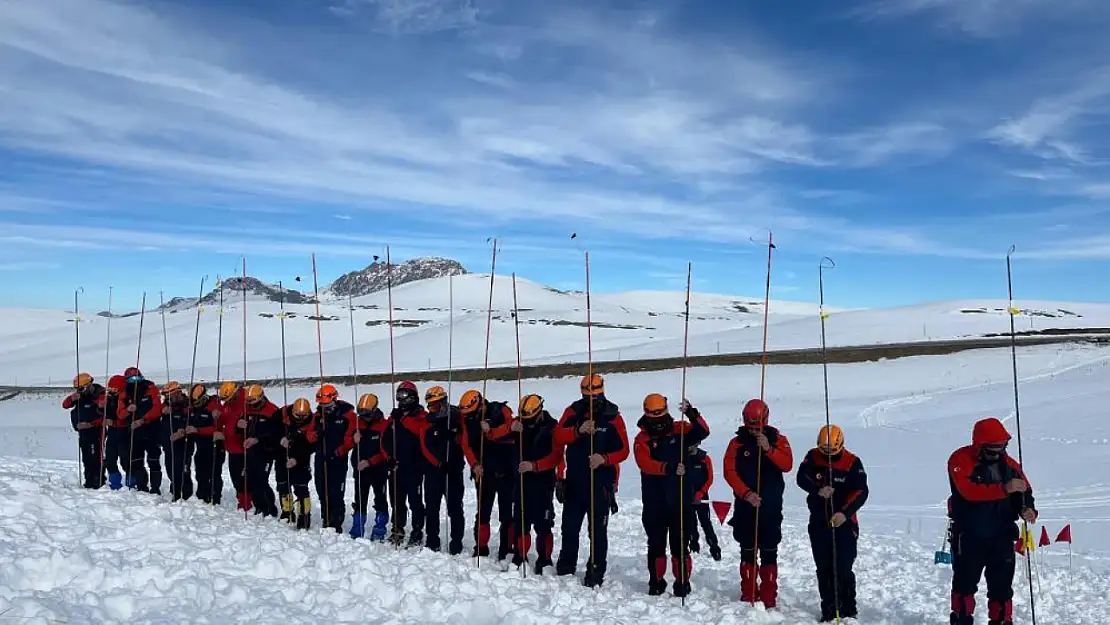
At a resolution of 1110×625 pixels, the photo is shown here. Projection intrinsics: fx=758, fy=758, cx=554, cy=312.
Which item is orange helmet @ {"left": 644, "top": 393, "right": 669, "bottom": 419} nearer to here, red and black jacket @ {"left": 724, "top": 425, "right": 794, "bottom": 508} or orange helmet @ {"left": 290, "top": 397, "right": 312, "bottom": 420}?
red and black jacket @ {"left": 724, "top": 425, "right": 794, "bottom": 508}

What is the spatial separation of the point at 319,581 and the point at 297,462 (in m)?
4.10

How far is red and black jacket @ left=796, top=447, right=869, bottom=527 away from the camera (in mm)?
7387

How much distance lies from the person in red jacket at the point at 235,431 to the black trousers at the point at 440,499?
123 inches

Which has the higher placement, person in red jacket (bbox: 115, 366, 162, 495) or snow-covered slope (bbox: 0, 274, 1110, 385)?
snow-covered slope (bbox: 0, 274, 1110, 385)

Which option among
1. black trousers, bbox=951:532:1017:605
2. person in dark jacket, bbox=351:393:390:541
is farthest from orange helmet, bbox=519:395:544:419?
black trousers, bbox=951:532:1017:605

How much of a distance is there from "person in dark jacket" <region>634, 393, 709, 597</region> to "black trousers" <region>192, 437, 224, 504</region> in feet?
23.1

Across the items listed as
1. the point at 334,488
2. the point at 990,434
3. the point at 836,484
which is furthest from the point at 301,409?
the point at 990,434

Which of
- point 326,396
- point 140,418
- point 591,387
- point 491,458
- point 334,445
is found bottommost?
point 491,458

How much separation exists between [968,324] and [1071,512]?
46.8 m

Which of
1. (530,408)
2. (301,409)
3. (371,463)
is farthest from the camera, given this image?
(301,409)

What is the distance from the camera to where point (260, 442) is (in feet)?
35.6

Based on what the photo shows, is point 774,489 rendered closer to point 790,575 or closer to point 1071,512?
point 790,575

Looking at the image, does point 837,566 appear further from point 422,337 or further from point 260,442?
point 422,337

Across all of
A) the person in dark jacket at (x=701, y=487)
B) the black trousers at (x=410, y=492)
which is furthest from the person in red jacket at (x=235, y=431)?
the person in dark jacket at (x=701, y=487)
